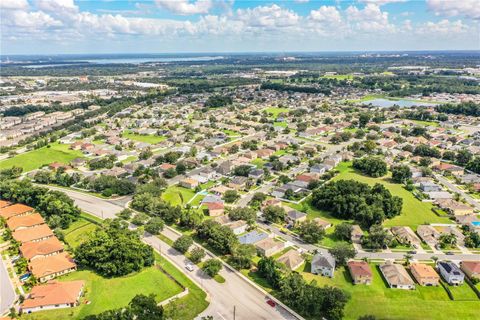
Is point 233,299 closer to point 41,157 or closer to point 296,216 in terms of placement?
point 296,216

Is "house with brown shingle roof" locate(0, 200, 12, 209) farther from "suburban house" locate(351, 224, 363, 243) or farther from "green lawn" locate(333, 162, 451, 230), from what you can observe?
"green lawn" locate(333, 162, 451, 230)

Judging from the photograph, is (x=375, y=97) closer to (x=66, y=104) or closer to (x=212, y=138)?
(x=212, y=138)

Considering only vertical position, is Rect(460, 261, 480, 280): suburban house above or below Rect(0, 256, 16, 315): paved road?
above

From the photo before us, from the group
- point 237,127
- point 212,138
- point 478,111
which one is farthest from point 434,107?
point 212,138

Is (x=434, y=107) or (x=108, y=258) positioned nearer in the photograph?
(x=108, y=258)

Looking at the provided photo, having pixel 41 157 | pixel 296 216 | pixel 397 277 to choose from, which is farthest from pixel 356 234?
pixel 41 157

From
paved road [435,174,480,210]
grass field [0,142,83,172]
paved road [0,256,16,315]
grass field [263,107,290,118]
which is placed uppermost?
grass field [263,107,290,118]

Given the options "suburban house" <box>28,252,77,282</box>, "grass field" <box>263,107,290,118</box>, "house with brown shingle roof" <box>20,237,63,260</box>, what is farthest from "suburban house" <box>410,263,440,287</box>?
"grass field" <box>263,107,290,118</box>
